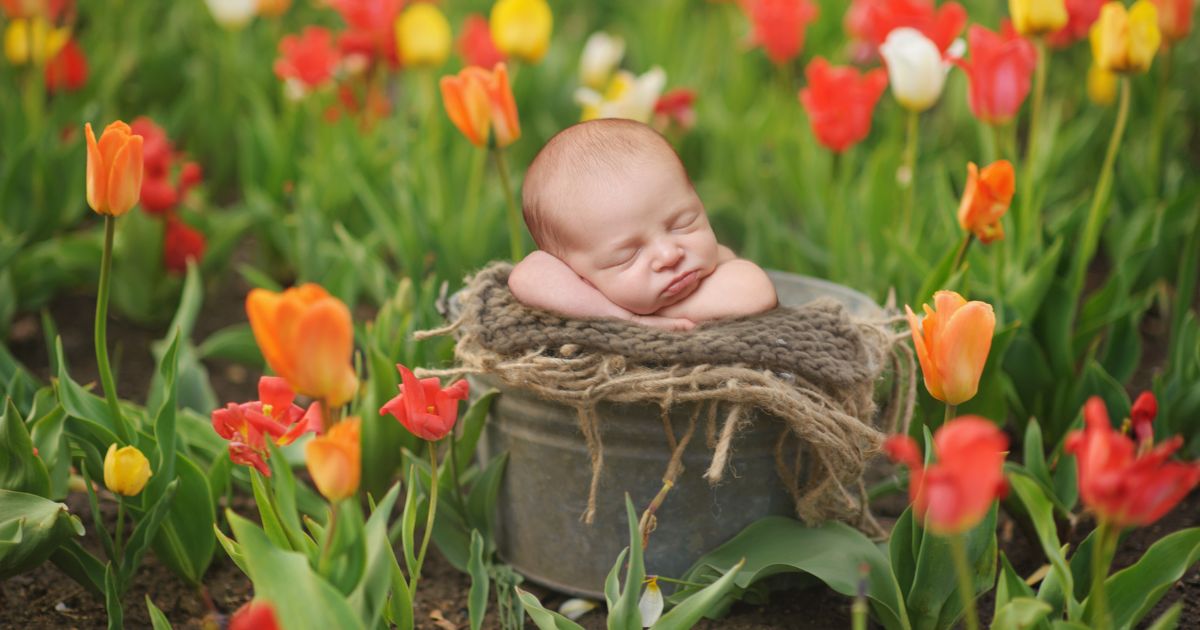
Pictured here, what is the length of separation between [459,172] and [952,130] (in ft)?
4.92

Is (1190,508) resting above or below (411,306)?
below

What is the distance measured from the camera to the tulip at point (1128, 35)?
2.05 m

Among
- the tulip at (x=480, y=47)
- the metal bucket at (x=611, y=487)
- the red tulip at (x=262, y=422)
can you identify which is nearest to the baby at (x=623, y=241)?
the metal bucket at (x=611, y=487)

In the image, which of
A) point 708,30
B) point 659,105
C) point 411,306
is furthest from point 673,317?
point 708,30

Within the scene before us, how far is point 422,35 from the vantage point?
3029mm

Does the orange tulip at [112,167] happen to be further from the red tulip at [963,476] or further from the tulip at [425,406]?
the red tulip at [963,476]

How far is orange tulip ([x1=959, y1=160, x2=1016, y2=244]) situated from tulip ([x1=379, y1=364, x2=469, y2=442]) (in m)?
0.79

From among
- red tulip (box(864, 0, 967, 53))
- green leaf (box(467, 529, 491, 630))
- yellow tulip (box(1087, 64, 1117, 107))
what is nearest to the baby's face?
green leaf (box(467, 529, 491, 630))

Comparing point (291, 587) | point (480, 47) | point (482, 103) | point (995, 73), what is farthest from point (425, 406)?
point (480, 47)

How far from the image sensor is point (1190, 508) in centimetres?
215

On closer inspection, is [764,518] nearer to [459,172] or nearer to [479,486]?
[479,486]

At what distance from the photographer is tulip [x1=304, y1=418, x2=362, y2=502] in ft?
3.88

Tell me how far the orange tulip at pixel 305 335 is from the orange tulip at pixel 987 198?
1.00 m

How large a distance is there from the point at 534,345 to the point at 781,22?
1890mm
